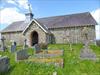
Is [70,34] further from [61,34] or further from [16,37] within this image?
[16,37]

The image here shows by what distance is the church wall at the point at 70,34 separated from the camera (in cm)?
3123

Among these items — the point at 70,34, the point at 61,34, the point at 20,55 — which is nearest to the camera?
the point at 20,55

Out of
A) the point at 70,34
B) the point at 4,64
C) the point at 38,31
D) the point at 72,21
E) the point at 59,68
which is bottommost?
the point at 59,68

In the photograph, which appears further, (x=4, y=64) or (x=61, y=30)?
(x=61, y=30)

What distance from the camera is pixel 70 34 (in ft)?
108

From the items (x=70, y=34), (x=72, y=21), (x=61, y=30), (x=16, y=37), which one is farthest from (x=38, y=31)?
(x=16, y=37)

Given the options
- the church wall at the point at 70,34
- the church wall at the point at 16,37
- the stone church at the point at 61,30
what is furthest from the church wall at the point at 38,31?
the church wall at the point at 16,37

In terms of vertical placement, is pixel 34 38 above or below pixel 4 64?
above

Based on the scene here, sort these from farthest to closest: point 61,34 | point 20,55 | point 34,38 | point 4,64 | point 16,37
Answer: point 16,37 < point 34,38 < point 61,34 < point 20,55 < point 4,64

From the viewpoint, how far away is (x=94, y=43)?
1208 inches

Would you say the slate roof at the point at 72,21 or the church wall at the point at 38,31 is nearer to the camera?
the slate roof at the point at 72,21

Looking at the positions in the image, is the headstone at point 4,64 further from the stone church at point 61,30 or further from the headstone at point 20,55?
the stone church at point 61,30

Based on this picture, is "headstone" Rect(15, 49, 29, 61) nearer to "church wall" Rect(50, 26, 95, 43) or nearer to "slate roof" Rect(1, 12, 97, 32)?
"slate roof" Rect(1, 12, 97, 32)

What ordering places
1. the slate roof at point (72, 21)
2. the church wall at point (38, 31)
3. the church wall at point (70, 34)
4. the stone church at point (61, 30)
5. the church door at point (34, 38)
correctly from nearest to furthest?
the church wall at point (70, 34) → the stone church at point (61, 30) → the slate roof at point (72, 21) → the church wall at point (38, 31) → the church door at point (34, 38)
